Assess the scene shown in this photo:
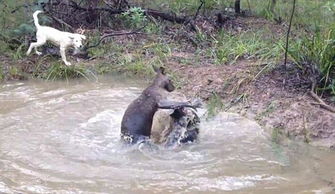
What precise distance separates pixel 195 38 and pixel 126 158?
4.13 meters

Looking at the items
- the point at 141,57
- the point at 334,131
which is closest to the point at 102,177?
the point at 334,131

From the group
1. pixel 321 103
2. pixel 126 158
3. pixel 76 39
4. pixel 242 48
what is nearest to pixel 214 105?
pixel 321 103

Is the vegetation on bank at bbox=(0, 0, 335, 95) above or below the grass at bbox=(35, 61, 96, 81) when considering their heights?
above

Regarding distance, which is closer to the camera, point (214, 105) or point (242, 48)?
point (214, 105)

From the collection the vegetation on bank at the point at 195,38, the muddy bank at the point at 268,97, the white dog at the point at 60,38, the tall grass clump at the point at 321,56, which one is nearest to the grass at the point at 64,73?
the vegetation on bank at the point at 195,38

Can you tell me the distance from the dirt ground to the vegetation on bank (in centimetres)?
12

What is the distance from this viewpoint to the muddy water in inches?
191

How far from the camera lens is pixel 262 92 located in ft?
23.0

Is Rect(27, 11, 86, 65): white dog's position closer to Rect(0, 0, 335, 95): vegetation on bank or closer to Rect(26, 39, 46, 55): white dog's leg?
Rect(26, 39, 46, 55): white dog's leg

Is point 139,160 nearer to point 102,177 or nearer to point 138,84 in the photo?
point 102,177

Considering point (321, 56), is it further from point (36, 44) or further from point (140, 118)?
point (36, 44)

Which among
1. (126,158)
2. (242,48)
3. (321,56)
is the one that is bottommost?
(126,158)

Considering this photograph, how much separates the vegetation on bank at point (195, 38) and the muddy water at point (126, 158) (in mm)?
1177

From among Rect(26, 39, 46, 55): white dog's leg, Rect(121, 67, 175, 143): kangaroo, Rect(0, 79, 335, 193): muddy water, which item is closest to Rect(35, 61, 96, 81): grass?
Rect(26, 39, 46, 55): white dog's leg
